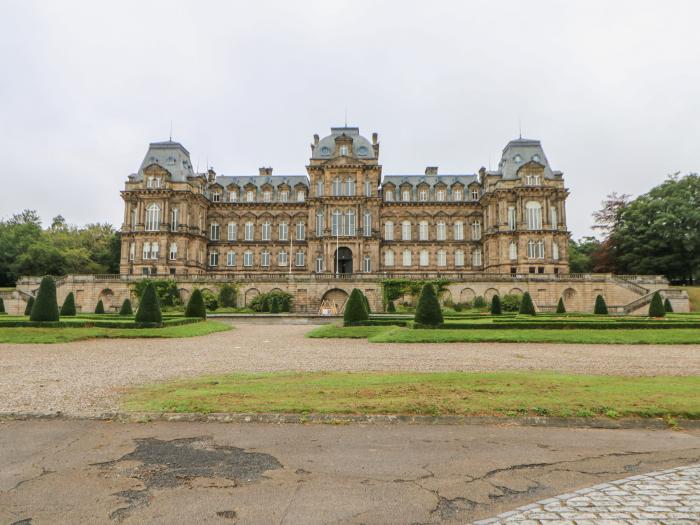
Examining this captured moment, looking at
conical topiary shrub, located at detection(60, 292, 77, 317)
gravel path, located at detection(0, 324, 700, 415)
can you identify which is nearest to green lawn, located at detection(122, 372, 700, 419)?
gravel path, located at detection(0, 324, 700, 415)

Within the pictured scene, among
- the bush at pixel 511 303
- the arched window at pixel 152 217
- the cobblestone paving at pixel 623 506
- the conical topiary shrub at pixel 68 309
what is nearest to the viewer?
the cobblestone paving at pixel 623 506

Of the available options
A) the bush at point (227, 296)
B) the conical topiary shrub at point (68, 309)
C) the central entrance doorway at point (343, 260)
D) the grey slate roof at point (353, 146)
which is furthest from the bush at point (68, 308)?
the grey slate roof at point (353, 146)

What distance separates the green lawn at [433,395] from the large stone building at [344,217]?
41.8 m

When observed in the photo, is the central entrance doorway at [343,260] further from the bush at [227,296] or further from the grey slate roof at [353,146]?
the bush at [227,296]

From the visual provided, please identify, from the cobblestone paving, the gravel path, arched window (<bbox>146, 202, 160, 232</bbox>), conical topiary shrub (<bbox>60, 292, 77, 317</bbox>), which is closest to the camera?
the cobblestone paving

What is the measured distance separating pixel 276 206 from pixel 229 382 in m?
51.0

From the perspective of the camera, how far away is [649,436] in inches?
254

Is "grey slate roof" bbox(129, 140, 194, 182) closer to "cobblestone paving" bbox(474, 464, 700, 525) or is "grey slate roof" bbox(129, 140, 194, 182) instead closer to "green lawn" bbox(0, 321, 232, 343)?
"green lawn" bbox(0, 321, 232, 343)

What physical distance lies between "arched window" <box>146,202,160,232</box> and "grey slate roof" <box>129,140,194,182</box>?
166 inches

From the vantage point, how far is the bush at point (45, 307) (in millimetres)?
22672

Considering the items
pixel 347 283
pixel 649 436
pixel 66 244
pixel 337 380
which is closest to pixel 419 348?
pixel 337 380

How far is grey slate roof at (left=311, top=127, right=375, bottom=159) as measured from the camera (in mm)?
55375

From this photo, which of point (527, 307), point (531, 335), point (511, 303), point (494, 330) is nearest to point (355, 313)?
point (494, 330)

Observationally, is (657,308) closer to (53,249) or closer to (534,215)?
(534,215)
